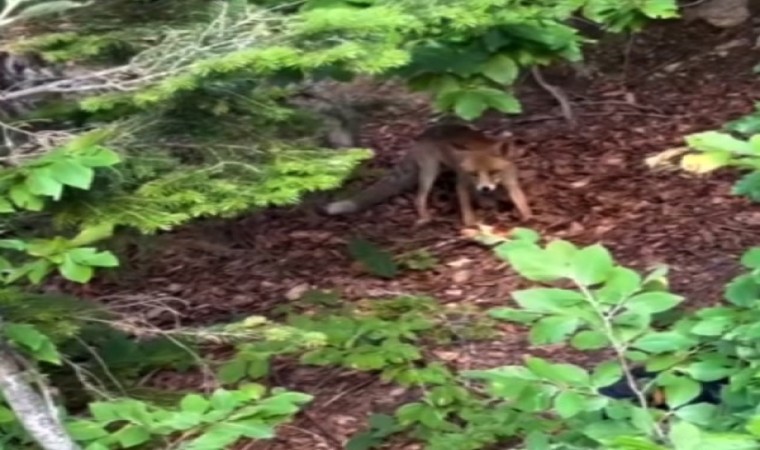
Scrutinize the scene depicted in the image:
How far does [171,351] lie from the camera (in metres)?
4.20

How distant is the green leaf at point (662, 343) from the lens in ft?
8.71

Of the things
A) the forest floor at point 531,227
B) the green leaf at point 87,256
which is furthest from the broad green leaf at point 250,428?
the forest floor at point 531,227

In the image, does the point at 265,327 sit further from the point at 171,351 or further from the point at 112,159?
the point at 112,159

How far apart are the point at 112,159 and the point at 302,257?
11.6 feet

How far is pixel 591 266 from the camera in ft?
8.60

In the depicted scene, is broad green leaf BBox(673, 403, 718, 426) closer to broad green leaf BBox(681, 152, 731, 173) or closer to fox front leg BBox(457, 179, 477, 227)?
broad green leaf BBox(681, 152, 731, 173)

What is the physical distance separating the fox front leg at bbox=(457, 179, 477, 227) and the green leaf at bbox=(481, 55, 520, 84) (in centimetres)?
238

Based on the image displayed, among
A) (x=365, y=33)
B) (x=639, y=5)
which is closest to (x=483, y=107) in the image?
(x=639, y=5)

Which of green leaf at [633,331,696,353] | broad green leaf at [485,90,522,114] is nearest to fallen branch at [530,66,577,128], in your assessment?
broad green leaf at [485,90,522,114]

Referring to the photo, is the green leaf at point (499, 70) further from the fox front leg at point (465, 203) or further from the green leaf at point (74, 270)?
the fox front leg at point (465, 203)

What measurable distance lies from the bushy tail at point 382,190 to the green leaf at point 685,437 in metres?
4.35

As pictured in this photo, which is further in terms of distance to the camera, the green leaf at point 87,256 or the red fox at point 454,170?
the red fox at point 454,170

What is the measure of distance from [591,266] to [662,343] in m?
0.23

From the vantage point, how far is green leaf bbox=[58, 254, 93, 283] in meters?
2.83
